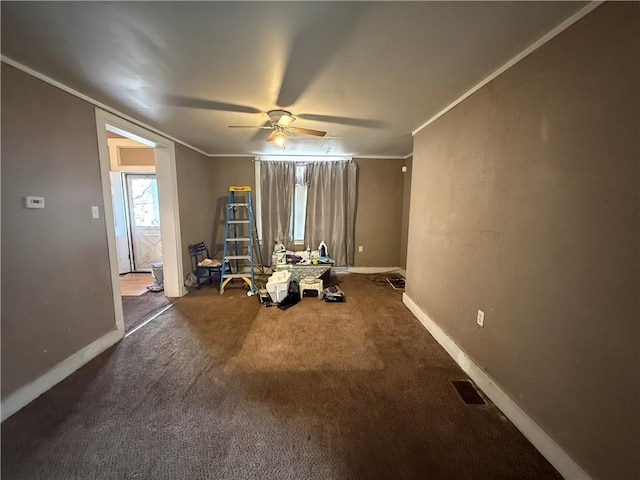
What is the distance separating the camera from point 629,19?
3.35ft

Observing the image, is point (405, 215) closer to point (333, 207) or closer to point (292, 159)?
point (333, 207)

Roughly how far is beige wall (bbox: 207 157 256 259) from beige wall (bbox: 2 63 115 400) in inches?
95.1

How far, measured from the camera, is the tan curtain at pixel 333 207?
470cm

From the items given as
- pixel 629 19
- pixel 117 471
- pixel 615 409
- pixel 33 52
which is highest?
pixel 33 52

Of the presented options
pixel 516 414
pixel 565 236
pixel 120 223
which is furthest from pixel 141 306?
pixel 565 236

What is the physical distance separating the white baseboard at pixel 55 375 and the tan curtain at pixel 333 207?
10.6ft

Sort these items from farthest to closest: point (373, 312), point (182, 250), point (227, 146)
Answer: point (227, 146)
point (182, 250)
point (373, 312)

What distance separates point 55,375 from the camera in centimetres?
189

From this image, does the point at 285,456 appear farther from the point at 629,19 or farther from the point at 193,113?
the point at 193,113

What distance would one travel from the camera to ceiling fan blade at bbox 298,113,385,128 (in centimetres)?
263

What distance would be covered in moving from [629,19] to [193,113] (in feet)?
9.61

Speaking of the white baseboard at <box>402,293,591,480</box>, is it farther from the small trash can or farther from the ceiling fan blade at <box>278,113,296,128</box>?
the small trash can

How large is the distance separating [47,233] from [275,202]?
3.18 m

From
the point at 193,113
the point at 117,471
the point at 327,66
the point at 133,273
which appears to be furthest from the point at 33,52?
the point at 133,273
